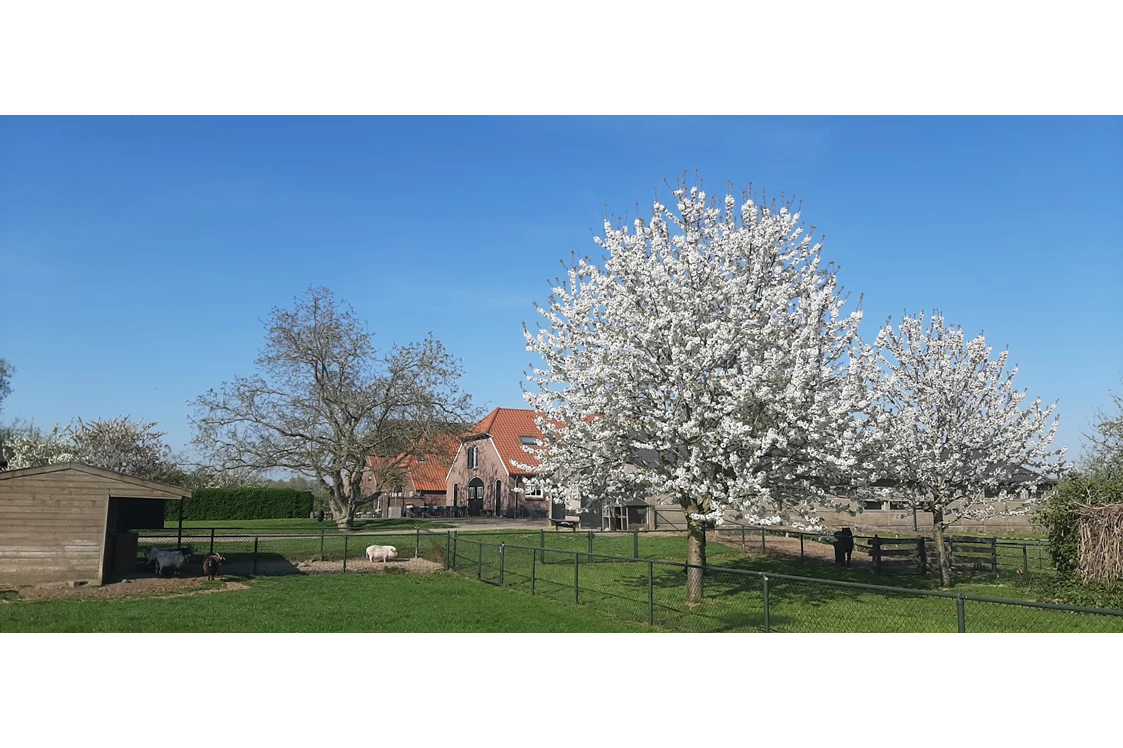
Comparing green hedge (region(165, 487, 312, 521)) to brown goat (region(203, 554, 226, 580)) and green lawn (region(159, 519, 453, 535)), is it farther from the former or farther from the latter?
brown goat (region(203, 554, 226, 580))

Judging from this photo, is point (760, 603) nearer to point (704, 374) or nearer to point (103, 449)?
point (704, 374)

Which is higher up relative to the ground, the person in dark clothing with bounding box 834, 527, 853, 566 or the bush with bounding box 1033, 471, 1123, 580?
the bush with bounding box 1033, 471, 1123, 580

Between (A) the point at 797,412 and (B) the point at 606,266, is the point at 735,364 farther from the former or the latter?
(B) the point at 606,266

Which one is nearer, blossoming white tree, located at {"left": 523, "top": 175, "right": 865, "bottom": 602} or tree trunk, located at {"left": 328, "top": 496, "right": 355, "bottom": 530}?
blossoming white tree, located at {"left": 523, "top": 175, "right": 865, "bottom": 602}

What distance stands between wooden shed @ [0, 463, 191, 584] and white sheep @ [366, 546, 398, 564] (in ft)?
21.6

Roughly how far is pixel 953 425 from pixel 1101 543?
214 inches

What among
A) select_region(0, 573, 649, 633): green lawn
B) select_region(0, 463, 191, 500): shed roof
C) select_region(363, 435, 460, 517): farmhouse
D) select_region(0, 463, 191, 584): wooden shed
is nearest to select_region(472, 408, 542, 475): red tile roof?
select_region(363, 435, 460, 517): farmhouse

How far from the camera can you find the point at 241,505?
4666 cm

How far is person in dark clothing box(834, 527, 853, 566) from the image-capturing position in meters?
22.5

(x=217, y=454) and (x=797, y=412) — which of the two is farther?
(x=217, y=454)

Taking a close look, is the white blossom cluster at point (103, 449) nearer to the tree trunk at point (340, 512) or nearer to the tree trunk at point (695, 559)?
the tree trunk at point (340, 512)
